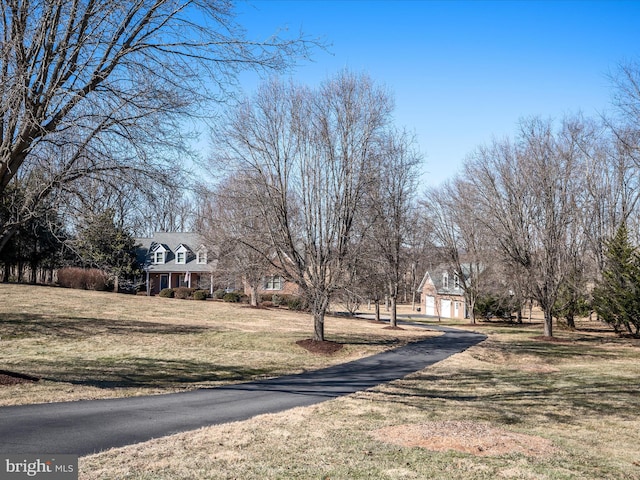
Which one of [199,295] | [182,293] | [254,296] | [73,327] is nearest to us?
[73,327]

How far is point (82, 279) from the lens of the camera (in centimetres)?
4312

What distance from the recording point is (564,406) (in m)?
12.4

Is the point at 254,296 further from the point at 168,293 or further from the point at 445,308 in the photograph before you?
the point at 445,308

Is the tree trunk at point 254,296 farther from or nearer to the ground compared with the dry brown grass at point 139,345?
farther from the ground

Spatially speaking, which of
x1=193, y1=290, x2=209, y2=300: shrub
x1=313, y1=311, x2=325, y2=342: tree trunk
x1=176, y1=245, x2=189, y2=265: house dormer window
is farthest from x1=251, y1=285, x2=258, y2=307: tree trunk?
x1=313, y1=311, x2=325, y2=342: tree trunk

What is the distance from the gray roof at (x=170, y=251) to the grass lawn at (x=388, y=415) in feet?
87.2

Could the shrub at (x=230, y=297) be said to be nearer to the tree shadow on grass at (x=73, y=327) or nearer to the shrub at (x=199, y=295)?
the shrub at (x=199, y=295)

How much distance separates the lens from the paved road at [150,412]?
23.6 feet

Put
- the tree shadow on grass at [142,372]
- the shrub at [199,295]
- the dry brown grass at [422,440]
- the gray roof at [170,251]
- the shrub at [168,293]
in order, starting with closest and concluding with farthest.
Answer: the dry brown grass at [422,440] < the tree shadow on grass at [142,372] < the shrub at [199,295] < the shrub at [168,293] < the gray roof at [170,251]

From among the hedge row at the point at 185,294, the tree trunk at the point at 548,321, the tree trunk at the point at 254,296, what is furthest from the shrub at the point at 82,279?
the tree trunk at the point at 548,321

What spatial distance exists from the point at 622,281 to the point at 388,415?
27.9 meters

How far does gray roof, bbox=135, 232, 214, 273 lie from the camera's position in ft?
176

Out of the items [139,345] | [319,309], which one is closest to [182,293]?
[139,345]

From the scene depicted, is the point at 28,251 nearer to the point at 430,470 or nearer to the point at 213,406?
the point at 213,406
